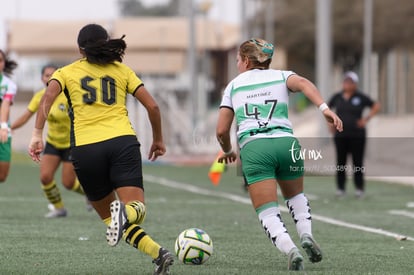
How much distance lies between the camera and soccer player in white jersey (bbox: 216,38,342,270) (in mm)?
9719

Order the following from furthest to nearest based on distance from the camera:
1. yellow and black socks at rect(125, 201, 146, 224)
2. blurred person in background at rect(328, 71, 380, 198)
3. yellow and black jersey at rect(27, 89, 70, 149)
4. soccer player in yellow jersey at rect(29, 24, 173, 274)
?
blurred person in background at rect(328, 71, 380, 198) < yellow and black jersey at rect(27, 89, 70, 149) < soccer player in yellow jersey at rect(29, 24, 173, 274) < yellow and black socks at rect(125, 201, 146, 224)

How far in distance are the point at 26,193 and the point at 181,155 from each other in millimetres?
24082

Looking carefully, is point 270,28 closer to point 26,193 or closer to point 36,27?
point 36,27

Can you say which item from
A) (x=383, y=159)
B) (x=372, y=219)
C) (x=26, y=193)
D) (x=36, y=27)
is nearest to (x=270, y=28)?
(x=36, y=27)

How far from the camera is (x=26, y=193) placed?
21.4 m

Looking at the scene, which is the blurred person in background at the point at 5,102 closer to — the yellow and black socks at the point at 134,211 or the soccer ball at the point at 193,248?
the soccer ball at the point at 193,248

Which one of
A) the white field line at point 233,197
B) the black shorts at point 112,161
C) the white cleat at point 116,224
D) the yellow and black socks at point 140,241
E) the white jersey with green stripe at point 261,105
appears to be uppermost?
the white jersey with green stripe at point 261,105

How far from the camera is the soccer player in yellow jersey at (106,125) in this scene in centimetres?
912


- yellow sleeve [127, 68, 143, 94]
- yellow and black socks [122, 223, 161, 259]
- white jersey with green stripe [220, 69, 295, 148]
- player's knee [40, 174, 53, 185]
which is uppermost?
yellow sleeve [127, 68, 143, 94]

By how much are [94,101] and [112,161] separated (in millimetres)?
499

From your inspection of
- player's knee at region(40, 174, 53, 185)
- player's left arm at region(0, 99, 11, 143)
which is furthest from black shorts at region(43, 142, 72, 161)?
player's left arm at region(0, 99, 11, 143)

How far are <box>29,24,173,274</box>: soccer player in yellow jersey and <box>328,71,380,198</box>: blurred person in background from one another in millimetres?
11283

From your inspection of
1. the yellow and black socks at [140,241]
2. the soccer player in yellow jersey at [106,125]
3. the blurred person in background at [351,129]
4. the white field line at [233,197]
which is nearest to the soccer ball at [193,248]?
the soccer player in yellow jersey at [106,125]

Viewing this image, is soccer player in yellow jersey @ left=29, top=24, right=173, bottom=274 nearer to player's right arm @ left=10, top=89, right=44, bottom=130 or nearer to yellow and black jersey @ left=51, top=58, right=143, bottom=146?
yellow and black jersey @ left=51, top=58, right=143, bottom=146
